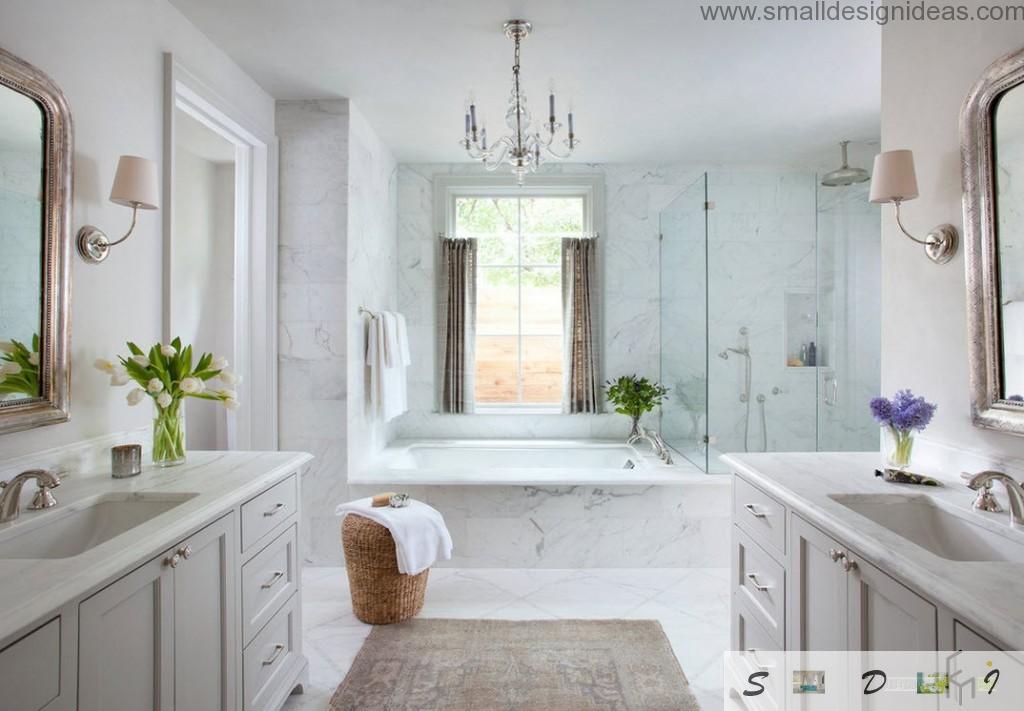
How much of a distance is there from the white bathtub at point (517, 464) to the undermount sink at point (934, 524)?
1.63 metres

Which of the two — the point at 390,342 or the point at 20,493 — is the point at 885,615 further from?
the point at 390,342

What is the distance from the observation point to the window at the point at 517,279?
Result: 14.7ft

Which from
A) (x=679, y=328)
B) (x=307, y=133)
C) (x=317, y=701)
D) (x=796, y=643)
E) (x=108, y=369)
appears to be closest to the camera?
(x=796, y=643)

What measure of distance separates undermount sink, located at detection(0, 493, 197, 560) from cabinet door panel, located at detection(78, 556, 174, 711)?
0.91 feet

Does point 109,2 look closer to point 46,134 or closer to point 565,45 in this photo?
point 46,134

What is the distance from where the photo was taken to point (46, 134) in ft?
5.39

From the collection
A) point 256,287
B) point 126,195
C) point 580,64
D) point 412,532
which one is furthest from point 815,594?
point 256,287

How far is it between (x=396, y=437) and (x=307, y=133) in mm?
2152

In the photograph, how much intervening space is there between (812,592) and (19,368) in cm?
209

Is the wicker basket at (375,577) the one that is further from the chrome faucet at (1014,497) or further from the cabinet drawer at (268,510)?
the chrome faucet at (1014,497)

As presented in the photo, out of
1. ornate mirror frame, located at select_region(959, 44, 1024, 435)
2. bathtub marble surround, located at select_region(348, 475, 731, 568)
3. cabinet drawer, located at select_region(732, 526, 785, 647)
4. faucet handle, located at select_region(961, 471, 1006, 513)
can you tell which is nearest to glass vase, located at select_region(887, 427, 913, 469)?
ornate mirror frame, located at select_region(959, 44, 1024, 435)

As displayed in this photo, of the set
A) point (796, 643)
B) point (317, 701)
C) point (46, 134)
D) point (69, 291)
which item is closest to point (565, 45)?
point (46, 134)

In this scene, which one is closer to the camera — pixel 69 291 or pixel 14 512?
pixel 14 512

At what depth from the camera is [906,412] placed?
5.83 feet
